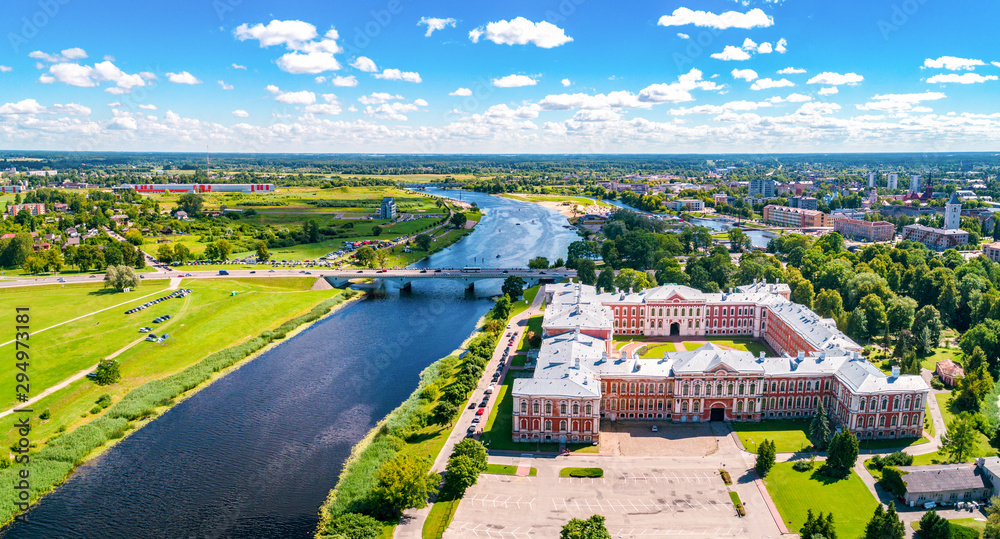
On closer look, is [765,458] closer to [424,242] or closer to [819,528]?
[819,528]

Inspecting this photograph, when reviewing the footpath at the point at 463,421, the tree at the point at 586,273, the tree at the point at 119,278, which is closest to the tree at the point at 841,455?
the footpath at the point at 463,421

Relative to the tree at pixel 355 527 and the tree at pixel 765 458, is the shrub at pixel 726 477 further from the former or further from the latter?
the tree at pixel 355 527

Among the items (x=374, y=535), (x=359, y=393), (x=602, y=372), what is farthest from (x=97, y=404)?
(x=602, y=372)

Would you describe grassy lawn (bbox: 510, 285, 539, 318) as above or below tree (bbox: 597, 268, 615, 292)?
below

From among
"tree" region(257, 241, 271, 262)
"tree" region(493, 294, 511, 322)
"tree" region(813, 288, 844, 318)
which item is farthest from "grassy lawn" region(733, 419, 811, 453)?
"tree" region(257, 241, 271, 262)

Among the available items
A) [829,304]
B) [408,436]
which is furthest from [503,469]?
[829,304]

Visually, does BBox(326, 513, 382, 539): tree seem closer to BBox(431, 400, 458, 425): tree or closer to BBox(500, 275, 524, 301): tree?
BBox(431, 400, 458, 425): tree

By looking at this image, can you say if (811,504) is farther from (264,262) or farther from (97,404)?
(264,262)

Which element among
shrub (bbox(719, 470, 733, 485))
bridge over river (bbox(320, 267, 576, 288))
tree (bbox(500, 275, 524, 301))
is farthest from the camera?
bridge over river (bbox(320, 267, 576, 288))
